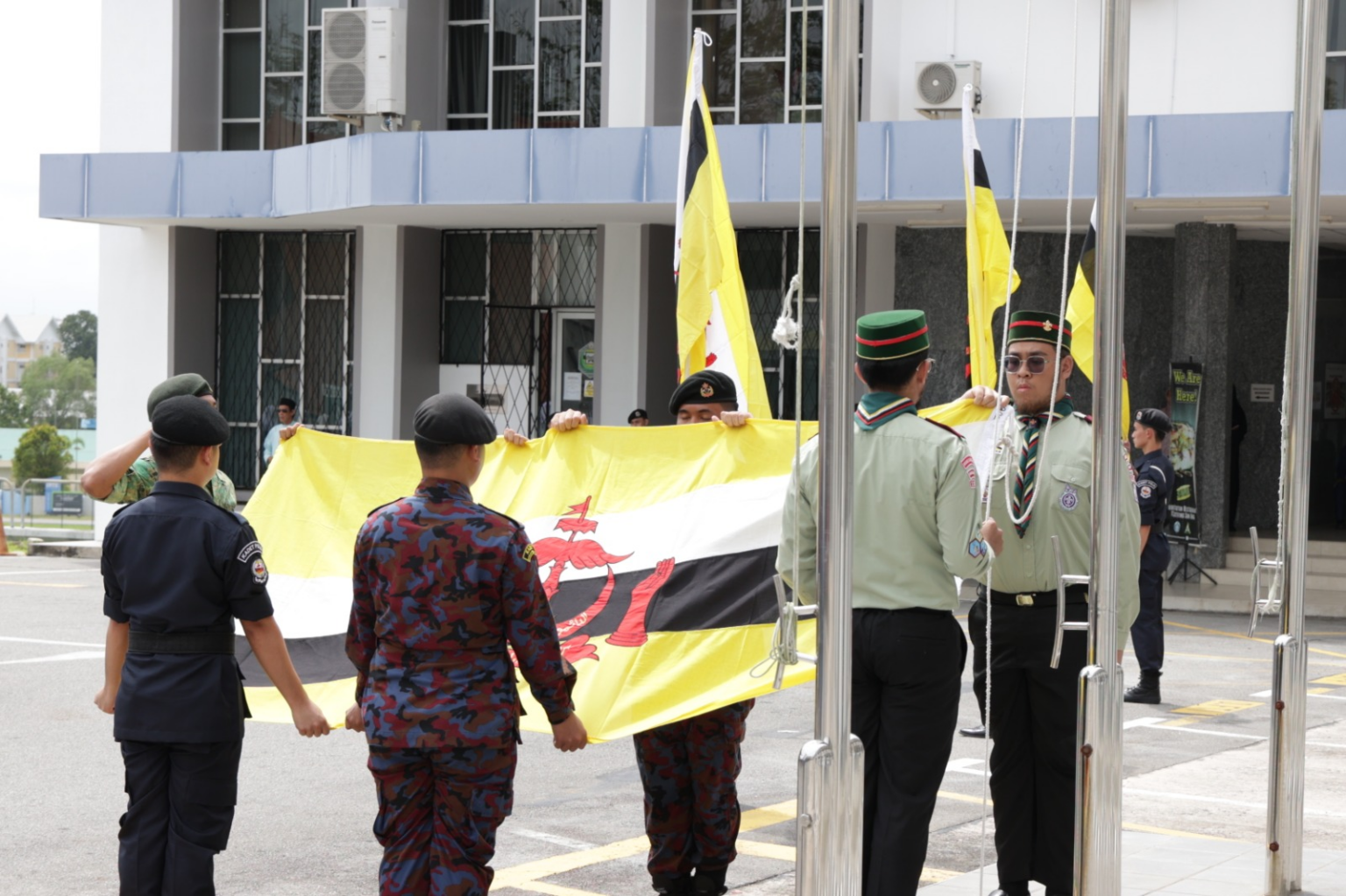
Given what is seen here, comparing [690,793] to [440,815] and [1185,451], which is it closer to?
[440,815]

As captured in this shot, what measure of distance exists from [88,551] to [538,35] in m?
10.0

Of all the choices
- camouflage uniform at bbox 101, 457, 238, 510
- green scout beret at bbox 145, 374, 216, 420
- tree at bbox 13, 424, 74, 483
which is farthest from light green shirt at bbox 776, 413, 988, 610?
tree at bbox 13, 424, 74, 483

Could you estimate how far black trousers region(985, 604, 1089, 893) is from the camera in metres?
5.76

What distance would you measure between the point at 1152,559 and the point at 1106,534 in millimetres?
6894

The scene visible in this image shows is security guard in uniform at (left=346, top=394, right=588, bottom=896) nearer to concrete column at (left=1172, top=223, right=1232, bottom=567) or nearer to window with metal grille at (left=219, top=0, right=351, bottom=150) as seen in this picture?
concrete column at (left=1172, top=223, right=1232, bottom=567)

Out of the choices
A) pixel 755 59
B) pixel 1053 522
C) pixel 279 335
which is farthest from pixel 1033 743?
pixel 279 335

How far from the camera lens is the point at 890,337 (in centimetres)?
527

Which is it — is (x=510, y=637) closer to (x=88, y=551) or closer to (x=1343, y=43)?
(x=1343, y=43)

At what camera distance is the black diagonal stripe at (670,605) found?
632 centimetres

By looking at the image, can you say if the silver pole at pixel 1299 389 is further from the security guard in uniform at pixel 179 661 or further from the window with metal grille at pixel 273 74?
the window with metal grille at pixel 273 74

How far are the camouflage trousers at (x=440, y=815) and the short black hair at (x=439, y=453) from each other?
0.83 m

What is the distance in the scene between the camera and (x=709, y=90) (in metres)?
22.8

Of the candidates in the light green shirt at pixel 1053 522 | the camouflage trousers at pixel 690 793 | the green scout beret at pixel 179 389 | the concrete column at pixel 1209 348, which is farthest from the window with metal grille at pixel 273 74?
the light green shirt at pixel 1053 522

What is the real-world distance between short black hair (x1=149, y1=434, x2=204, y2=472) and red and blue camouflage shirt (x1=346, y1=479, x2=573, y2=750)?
29.1 inches
